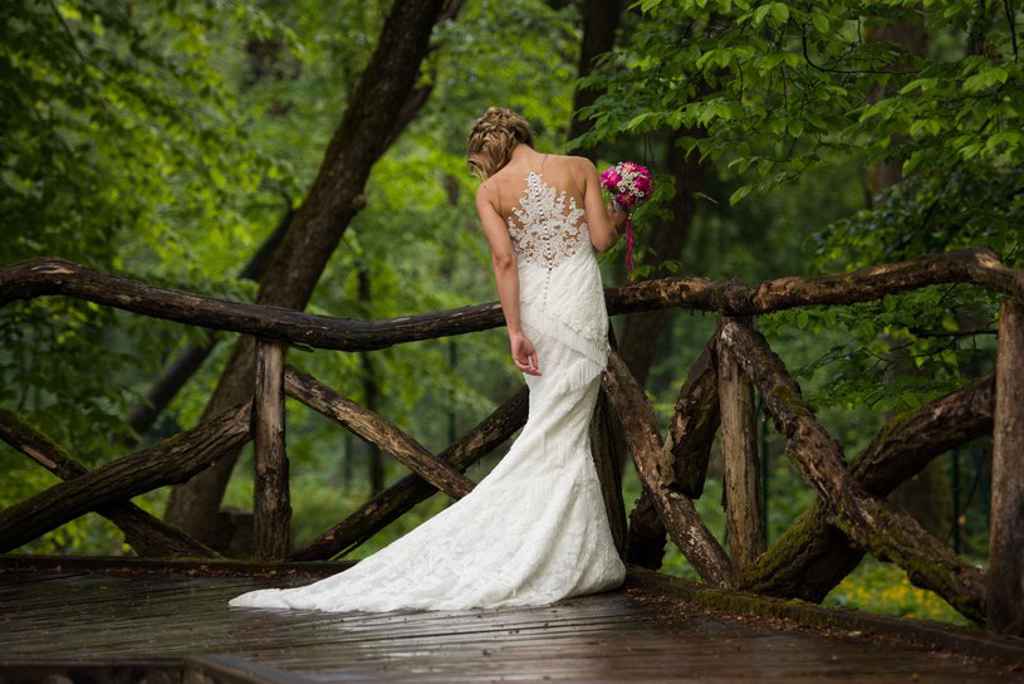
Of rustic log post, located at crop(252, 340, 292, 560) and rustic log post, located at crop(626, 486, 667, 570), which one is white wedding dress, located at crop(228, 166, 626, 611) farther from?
rustic log post, located at crop(252, 340, 292, 560)

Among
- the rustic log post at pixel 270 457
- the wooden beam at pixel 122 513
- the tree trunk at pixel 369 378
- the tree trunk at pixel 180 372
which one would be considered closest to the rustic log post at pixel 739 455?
the rustic log post at pixel 270 457

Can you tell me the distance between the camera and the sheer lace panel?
5.76 m

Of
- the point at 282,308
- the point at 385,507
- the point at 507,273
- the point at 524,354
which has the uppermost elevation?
the point at 282,308

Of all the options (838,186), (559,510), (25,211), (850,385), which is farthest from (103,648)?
(838,186)

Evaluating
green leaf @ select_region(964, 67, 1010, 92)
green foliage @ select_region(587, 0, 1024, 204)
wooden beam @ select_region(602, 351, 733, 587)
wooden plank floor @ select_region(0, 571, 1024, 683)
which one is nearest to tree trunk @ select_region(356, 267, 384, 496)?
green foliage @ select_region(587, 0, 1024, 204)

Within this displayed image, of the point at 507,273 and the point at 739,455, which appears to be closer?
the point at 739,455

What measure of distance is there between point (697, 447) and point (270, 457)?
6.64ft

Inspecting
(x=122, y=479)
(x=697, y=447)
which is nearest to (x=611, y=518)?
(x=697, y=447)

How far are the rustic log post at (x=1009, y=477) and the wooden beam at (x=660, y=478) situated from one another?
1406mm

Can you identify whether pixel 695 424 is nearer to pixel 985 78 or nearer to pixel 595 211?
pixel 595 211

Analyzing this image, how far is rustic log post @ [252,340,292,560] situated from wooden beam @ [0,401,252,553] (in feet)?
0.40

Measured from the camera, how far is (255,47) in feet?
65.7

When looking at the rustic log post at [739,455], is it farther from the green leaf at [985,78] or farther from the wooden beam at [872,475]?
the green leaf at [985,78]

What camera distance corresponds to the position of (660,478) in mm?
5684
